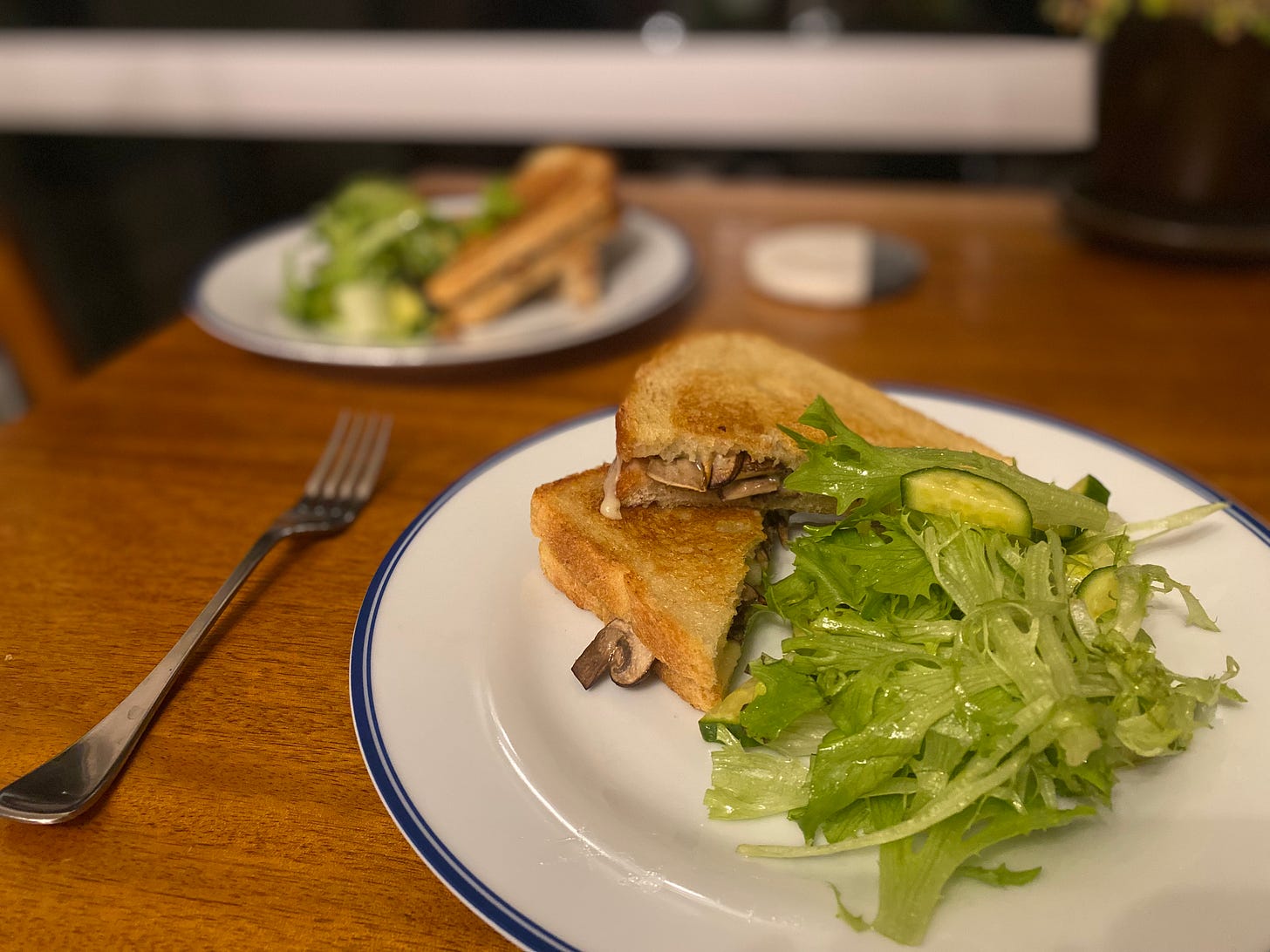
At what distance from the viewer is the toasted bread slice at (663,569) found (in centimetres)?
146

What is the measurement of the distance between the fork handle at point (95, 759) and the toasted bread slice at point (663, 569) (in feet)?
2.14

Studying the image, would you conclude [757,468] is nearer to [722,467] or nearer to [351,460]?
[722,467]

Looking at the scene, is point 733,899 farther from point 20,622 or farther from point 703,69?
point 703,69

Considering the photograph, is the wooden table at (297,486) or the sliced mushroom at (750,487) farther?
the sliced mushroom at (750,487)

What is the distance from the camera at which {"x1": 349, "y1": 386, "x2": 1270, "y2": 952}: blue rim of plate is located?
1.00 m

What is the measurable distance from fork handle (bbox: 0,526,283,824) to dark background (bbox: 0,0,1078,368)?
4053mm

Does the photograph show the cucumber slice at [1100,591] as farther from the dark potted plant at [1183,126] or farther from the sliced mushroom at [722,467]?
the dark potted plant at [1183,126]

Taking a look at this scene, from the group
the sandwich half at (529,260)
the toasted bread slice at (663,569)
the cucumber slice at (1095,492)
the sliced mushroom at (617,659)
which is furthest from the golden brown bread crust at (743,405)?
the sandwich half at (529,260)

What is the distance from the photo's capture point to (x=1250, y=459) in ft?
7.06

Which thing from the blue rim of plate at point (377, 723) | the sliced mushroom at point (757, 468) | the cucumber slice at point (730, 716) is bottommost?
the cucumber slice at point (730, 716)

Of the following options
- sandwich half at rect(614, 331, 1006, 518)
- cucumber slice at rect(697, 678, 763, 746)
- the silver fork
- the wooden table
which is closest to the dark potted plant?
the wooden table

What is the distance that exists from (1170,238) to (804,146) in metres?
2.90


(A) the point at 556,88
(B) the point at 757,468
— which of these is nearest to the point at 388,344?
(B) the point at 757,468

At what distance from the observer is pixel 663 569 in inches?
63.0
